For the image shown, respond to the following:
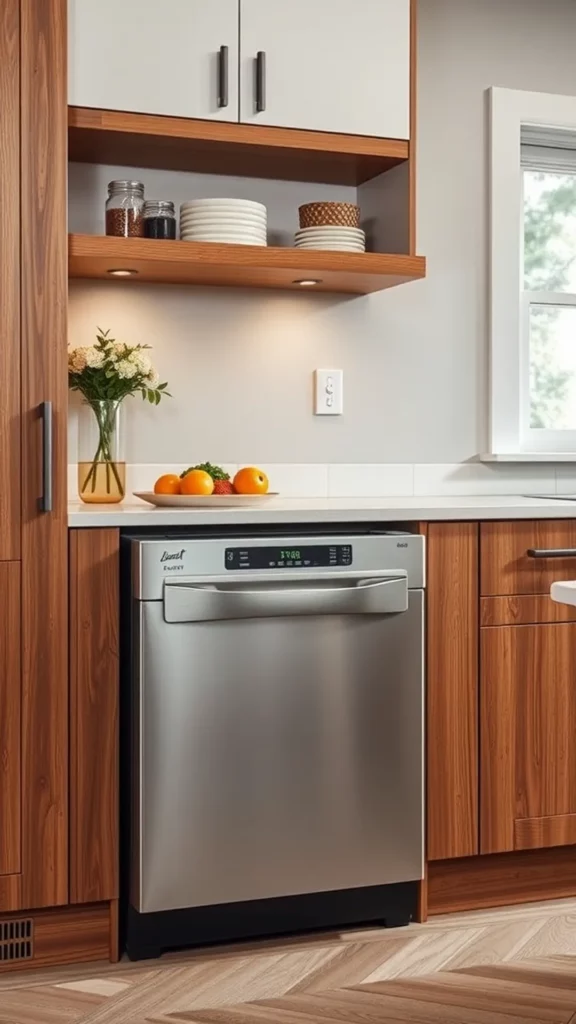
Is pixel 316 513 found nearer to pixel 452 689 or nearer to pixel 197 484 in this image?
pixel 197 484

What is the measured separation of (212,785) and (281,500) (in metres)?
0.86

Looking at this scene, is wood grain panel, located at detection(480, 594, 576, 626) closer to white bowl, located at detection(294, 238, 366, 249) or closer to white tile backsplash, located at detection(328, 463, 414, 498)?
white tile backsplash, located at detection(328, 463, 414, 498)

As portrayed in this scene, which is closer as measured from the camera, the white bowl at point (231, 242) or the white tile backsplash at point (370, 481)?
the white bowl at point (231, 242)

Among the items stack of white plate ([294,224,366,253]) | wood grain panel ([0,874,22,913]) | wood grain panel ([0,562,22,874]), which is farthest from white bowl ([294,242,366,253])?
wood grain panel ([0,874,22,913])

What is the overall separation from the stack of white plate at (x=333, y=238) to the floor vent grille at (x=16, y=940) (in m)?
1.70

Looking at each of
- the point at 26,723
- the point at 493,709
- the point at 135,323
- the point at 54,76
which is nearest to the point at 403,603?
the point at 493,709

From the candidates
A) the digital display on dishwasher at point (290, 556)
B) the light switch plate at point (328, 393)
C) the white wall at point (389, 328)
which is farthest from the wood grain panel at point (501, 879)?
the light switch plate at point (328, 393)

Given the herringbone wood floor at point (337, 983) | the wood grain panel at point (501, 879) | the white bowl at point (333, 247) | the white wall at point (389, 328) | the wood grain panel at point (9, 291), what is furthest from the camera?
the white wall at point (389, 328)

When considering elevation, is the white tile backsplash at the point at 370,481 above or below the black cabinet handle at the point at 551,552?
above

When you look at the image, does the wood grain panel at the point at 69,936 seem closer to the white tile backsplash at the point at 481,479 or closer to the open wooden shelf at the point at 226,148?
the white tile backsplash at the point at 481,479

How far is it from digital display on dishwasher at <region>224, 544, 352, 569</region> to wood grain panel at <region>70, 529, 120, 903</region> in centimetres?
25

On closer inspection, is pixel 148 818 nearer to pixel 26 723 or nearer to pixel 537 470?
pixel 26 723

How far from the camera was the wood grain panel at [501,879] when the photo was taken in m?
2.75

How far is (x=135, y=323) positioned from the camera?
3.04 meters
